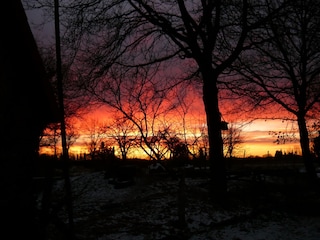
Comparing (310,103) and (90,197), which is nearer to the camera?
(90,197)

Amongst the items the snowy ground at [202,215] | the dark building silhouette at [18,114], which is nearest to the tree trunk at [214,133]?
the snowy ground at [202,215]

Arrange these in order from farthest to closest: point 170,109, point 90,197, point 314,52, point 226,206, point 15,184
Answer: point 170,109, point 314,52, point 90,197, point 226,206, point 15,184

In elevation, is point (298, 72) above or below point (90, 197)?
above

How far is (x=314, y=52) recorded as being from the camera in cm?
1962

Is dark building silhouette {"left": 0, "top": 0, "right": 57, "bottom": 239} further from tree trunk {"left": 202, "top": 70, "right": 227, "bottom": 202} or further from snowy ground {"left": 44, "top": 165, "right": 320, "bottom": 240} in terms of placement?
tree trunk {"left": 202, "top": 70, "right": 227, "bottom": 202}

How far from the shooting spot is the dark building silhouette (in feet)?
23.6

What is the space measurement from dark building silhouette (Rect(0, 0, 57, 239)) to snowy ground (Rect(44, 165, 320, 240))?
77.2 inches

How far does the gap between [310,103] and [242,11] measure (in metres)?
9.50

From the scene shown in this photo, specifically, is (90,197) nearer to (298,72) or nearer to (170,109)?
(170,109)

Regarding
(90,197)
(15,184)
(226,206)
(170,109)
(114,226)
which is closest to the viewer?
(15,184)

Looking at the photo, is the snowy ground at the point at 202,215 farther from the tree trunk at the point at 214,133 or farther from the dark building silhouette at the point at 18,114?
the dark building silhouette at the point at 18,114

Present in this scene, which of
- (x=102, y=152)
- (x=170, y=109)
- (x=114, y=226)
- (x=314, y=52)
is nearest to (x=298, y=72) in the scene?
(x=314, y=52)

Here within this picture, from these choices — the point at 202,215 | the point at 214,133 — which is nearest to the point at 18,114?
the point at 202,215

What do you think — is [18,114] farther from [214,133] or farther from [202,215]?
[214,133]
